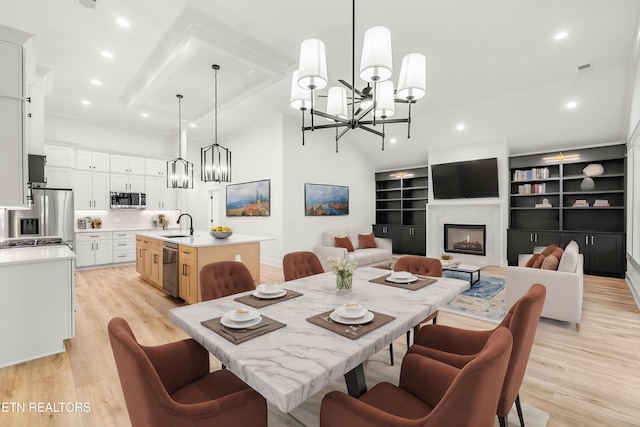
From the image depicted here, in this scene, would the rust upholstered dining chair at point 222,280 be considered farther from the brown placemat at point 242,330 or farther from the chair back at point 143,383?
the chair back at point 143,383

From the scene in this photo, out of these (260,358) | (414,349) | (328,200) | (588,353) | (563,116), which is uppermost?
(563,116)

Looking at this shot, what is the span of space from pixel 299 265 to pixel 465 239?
5.64 meters

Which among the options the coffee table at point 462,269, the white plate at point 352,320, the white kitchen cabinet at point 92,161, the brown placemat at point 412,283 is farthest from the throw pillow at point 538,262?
the white kitchen cabinet at point 92,161

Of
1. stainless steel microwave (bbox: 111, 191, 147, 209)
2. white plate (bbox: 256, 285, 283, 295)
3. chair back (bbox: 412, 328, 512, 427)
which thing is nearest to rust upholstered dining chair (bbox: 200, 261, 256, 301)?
white plate (bbox: 256, 285, 283, 295)

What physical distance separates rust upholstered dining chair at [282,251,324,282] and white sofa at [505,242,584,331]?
232 cm

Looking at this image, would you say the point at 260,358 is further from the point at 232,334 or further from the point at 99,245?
the point at 99,245

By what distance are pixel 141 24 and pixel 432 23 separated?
3343mm

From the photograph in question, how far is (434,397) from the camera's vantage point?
1.37 m

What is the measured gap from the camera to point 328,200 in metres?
7.41

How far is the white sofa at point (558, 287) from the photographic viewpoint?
319 centimetres

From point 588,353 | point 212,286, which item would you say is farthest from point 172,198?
point 588,353

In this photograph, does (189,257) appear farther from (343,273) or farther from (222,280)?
(343,273)

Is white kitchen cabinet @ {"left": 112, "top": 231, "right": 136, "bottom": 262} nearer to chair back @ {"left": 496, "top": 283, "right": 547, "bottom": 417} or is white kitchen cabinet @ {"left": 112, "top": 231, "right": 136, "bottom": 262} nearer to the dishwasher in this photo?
the dishwasher

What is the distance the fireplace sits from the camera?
702 centimetres
